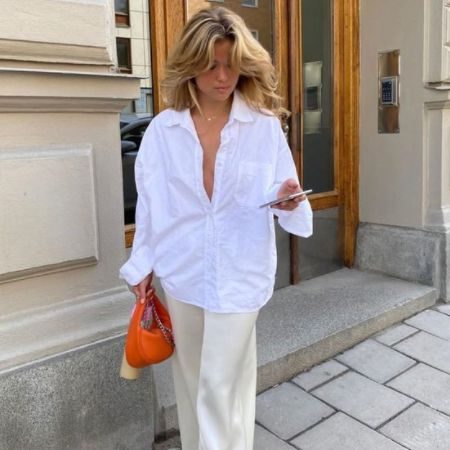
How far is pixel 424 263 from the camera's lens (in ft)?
15.0

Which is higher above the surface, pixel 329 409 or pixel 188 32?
pixel 188 32

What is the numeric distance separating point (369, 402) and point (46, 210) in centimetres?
193

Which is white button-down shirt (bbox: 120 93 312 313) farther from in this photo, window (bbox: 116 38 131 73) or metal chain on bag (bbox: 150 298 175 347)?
window (bbox: 116 38 131 73)

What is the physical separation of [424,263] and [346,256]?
648mm

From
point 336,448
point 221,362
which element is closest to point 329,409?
point 336,448

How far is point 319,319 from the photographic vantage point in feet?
12.6

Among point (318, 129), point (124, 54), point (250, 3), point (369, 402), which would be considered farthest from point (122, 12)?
point (369, 402)

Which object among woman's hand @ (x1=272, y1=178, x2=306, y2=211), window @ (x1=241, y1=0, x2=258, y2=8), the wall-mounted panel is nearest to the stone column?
the wall-mounted panel

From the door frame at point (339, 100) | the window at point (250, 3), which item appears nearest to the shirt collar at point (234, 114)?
the window at point (250, 3)

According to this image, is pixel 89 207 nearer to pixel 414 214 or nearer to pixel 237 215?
pixel 237 215

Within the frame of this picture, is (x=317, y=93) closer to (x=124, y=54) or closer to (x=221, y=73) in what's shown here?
(x=124, y=54)

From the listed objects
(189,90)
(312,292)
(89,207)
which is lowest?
(312,292)

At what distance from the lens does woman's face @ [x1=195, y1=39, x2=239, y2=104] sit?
1930 millimetres

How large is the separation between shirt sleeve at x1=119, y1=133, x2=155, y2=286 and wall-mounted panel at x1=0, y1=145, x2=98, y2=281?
38 cm
